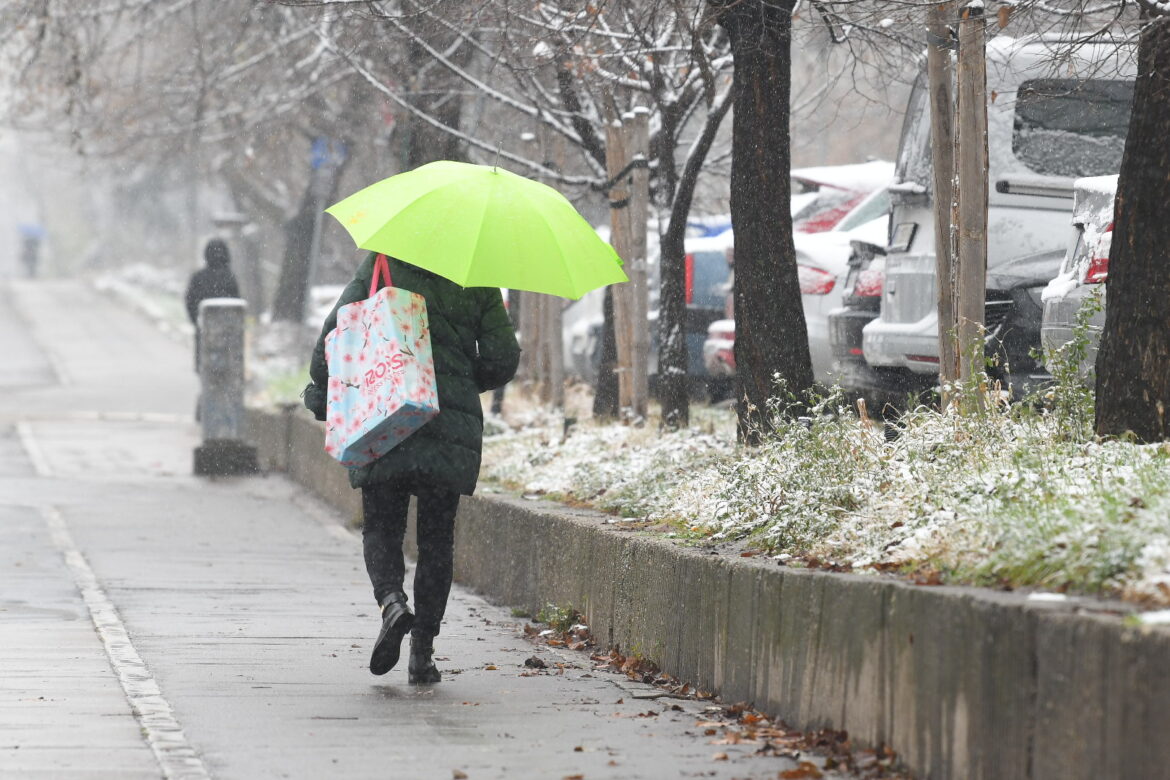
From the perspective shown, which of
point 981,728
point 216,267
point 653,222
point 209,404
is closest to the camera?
point 981,728

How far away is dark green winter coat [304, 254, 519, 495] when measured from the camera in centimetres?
676

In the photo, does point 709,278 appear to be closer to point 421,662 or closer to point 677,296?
point 677,296

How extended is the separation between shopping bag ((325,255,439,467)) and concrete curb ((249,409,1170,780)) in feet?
3.87

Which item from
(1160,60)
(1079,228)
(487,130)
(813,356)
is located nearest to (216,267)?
(487,130)

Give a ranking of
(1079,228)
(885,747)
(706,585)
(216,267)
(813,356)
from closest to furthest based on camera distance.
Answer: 1. (885,747)
2. (706,585)
3. (1079,228)
4. (813,356)
5. (216,267)

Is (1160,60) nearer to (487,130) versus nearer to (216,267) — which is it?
(487,130)

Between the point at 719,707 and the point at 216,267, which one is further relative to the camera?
the point at 216,267

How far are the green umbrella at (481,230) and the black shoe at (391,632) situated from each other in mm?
1178

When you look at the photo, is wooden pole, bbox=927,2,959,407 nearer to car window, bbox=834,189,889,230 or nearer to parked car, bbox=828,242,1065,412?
parked car, bbox=828,242,1065,412

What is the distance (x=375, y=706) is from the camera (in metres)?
6.55

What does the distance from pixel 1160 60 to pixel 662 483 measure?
11.4ft

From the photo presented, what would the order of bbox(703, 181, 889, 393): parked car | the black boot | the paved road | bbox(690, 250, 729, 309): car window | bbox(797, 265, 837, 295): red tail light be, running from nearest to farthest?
the paved road, the black boot, bbox(703, 181, 889, 393): parked car, bbox(797, 265, 837, 295): red tail light, bbox(690, 250, 729, 309): car window

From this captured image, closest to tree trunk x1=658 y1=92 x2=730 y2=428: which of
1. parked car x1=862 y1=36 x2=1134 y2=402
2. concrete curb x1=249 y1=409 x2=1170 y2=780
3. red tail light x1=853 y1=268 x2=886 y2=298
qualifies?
red tail light x1=853 y1=268 x2=886 y2=298

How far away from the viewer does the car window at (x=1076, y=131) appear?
10117 mm
